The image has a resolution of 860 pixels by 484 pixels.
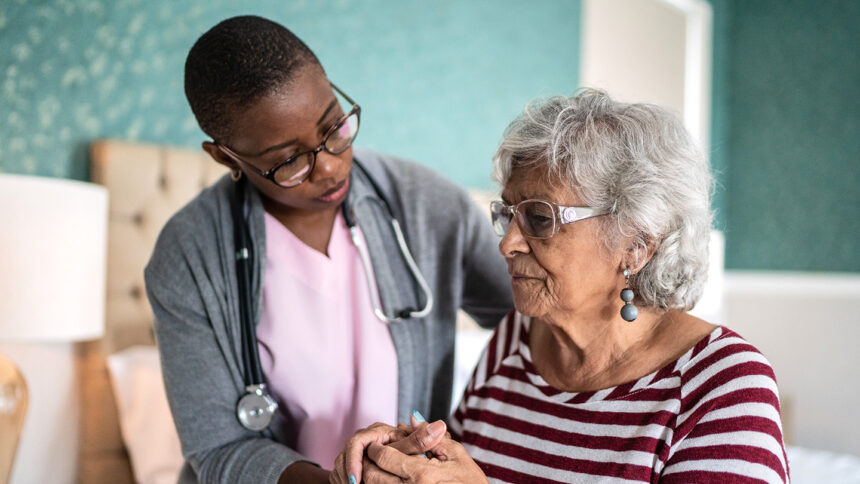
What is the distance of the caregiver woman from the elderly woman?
0.90 feet

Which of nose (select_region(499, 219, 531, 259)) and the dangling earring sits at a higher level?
nose (select_region(499, 219, 531, 259))

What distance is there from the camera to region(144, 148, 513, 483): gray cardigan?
141cm

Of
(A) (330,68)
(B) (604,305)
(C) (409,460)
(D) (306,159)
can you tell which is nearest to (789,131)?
(A) (330,68)

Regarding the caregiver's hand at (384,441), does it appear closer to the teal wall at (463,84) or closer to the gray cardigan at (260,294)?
the gray cardigan at (260,294)

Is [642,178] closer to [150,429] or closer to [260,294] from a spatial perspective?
[260,294]

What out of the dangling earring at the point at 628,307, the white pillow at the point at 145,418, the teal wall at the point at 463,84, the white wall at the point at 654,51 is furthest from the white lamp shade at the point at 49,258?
the white wall at the point at 654,51

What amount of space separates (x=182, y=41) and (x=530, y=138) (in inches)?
64.0

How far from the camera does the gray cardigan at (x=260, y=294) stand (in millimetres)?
1406

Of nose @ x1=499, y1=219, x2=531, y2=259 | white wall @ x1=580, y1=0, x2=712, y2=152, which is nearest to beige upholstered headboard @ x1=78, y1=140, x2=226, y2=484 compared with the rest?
nose @ x1=499, y1=219, x2=531, y2=259

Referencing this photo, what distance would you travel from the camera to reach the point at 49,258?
5.90 feet

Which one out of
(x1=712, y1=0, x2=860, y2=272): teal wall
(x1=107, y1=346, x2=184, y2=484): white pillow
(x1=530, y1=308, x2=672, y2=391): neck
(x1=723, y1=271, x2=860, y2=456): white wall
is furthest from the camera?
(x1=712, y1=0, x2=860, y2=272): teal wall

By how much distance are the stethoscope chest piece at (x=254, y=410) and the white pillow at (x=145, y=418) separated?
0.77 metres

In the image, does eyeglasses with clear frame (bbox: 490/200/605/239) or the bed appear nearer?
eyeglasses with clear frame (bbox: 490/200/605/239)

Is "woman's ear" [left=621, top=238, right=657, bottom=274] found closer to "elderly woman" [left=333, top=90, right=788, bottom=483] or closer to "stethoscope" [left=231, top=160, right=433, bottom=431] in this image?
"elderly woman" [left=333, top=90, right=788, bottom=483]
